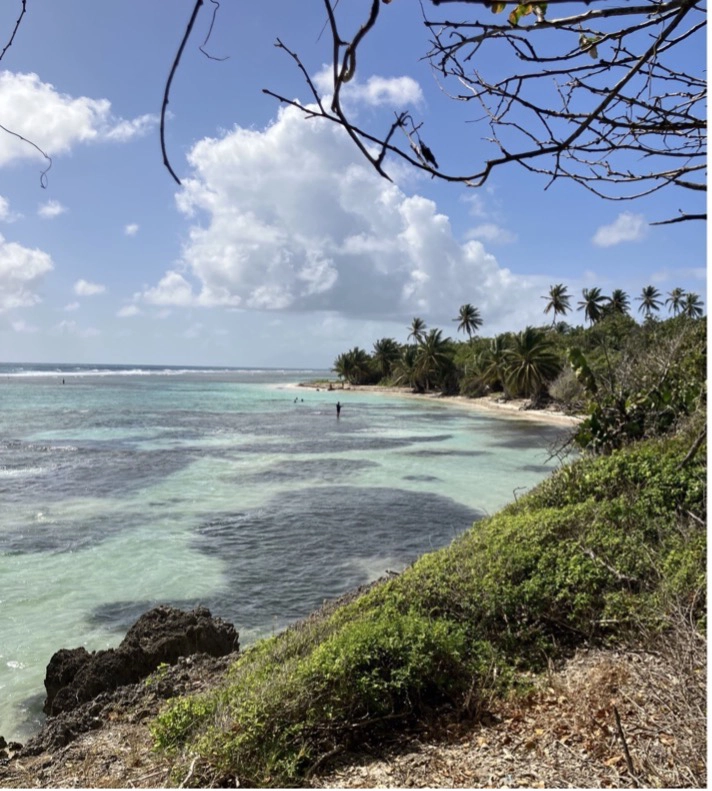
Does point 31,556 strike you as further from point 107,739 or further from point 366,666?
point 366,666

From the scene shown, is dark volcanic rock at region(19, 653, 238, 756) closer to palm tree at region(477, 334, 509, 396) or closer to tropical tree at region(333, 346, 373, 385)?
palm tree at region(477, 334, 509, 396)

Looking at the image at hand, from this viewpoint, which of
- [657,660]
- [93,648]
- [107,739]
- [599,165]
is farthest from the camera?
[93,648]

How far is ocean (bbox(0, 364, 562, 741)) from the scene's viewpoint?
9898mm

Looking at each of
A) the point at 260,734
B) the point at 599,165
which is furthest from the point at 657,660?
the point at 599,165

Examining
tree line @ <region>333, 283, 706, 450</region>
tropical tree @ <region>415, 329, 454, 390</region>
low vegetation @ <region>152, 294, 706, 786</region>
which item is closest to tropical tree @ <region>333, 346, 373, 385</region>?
tree line @ <region>333, 283, 706, 450</region>

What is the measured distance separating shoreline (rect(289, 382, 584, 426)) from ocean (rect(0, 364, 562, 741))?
518 inches

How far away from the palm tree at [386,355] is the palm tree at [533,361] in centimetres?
3572

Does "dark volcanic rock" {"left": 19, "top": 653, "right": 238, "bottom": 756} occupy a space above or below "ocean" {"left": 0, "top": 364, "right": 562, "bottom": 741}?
above

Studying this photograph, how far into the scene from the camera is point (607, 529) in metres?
7.84

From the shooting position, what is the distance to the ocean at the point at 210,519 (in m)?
9.90

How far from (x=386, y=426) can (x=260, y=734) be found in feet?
122

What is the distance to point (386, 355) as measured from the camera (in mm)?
92500

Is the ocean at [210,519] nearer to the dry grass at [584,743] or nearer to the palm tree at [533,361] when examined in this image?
the dry grass at [584,743]

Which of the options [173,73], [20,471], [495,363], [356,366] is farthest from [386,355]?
[173,73]
